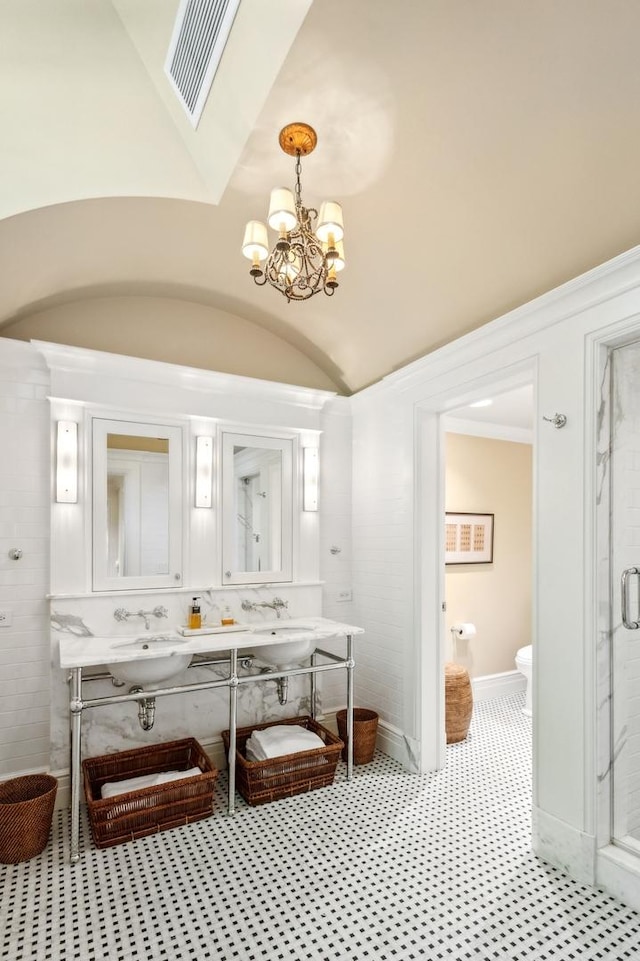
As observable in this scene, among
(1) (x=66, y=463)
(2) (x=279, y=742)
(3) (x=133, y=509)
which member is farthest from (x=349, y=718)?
(1) (x=66, y=463)

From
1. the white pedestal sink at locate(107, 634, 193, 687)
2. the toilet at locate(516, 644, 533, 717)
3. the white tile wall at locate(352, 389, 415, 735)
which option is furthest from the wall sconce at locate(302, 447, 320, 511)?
the toilet at locate(516, 644, 533, 717)

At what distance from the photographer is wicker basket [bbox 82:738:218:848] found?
255 centimetres

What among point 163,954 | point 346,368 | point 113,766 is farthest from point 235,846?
point 346,368

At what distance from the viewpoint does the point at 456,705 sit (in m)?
3.73

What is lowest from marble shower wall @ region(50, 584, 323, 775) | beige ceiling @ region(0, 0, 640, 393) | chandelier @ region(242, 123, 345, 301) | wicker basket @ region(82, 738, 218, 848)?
wicker basket @ region(82, 738, 218, 848)

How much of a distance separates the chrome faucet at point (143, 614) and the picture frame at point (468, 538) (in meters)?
2.44

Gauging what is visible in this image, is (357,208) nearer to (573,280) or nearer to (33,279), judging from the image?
(573,280)

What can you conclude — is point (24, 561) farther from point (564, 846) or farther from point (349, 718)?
point (564, 846)

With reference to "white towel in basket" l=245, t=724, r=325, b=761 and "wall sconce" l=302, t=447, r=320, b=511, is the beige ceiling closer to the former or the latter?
"wall sconce" l=302, t=447, r=320, b=511

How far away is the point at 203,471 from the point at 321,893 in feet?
7.56

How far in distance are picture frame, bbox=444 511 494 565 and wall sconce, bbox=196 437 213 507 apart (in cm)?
215

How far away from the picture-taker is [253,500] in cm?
366

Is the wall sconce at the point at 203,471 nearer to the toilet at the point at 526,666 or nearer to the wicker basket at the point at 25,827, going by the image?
the wicker basket at the point at 25,827

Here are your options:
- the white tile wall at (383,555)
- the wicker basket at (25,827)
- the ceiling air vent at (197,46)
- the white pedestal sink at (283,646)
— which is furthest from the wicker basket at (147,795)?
the ceiling air vent at (197,46)
